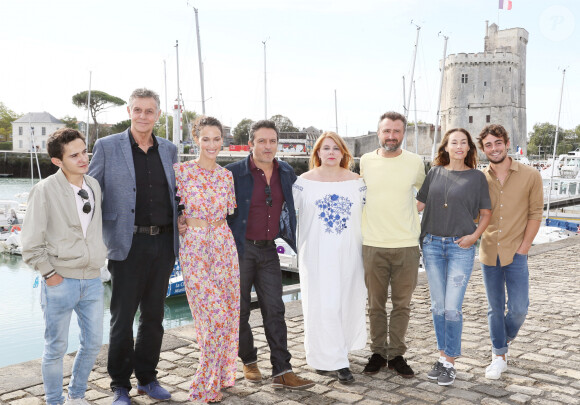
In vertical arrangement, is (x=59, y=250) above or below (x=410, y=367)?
above

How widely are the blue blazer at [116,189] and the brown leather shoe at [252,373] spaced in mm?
1324

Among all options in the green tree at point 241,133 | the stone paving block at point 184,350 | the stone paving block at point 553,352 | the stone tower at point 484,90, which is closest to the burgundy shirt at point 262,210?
the stone paving block at point 184,350

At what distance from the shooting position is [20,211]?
26.3 meters

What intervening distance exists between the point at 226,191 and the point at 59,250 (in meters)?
1.14

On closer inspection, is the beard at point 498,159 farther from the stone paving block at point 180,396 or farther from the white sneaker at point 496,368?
the stone paving block at point 180,396

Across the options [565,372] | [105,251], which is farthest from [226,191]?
[565,372]

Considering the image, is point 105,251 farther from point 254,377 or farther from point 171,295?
point 171,295

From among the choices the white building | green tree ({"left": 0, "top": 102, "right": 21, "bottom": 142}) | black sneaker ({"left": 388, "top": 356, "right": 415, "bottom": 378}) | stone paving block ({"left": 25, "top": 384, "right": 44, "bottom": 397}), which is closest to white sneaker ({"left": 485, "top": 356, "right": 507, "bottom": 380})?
black sneaker ({"left": 388, "top": 356, "right": 415, "bottom": 378})

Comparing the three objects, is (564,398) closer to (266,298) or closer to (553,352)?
(553,352)

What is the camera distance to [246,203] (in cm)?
386

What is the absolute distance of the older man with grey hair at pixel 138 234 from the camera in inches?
137

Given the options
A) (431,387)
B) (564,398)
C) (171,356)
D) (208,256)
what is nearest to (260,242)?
(208,256)

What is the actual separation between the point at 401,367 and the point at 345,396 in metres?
0.63

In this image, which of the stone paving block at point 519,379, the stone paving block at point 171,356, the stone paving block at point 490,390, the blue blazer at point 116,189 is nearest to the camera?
the blue blazer at point 116,189
